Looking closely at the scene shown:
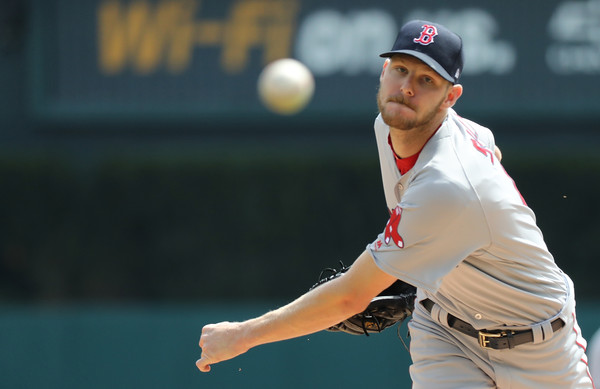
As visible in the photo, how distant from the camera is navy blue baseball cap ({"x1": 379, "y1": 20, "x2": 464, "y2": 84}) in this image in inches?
133

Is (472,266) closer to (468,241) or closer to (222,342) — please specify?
(468,241)

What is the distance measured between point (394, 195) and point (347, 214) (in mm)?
6342

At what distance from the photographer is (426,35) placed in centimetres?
342

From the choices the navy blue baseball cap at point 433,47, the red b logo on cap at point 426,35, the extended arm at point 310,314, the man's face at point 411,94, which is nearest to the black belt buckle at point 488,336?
the extended arm at point 310,314

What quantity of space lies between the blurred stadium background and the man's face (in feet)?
21.2

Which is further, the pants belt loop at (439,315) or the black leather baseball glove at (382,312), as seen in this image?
the black leather baseball glove at (382,312)

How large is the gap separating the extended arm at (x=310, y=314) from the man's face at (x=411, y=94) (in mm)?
481

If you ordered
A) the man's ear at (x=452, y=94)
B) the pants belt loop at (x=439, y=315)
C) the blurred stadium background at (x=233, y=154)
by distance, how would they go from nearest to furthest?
the man's ear at (x=452, y=94)
the pants belt loop at (x=439, y=315)
the blurred stadium background at (x=233, y=154)

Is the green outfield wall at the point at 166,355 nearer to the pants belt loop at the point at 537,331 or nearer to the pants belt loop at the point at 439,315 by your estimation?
the pants belt loop at the point at 439,315

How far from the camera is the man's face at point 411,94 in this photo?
3.42 m

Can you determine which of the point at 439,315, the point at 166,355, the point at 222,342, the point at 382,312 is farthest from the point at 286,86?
the point at 222,342

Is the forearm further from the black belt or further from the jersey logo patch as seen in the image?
the black belt

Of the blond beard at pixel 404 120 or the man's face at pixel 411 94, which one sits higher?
the man's face at pixel 411 94

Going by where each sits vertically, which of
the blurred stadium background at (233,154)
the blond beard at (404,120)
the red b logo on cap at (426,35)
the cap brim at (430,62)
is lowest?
the blurred stadium background at (233,154)
